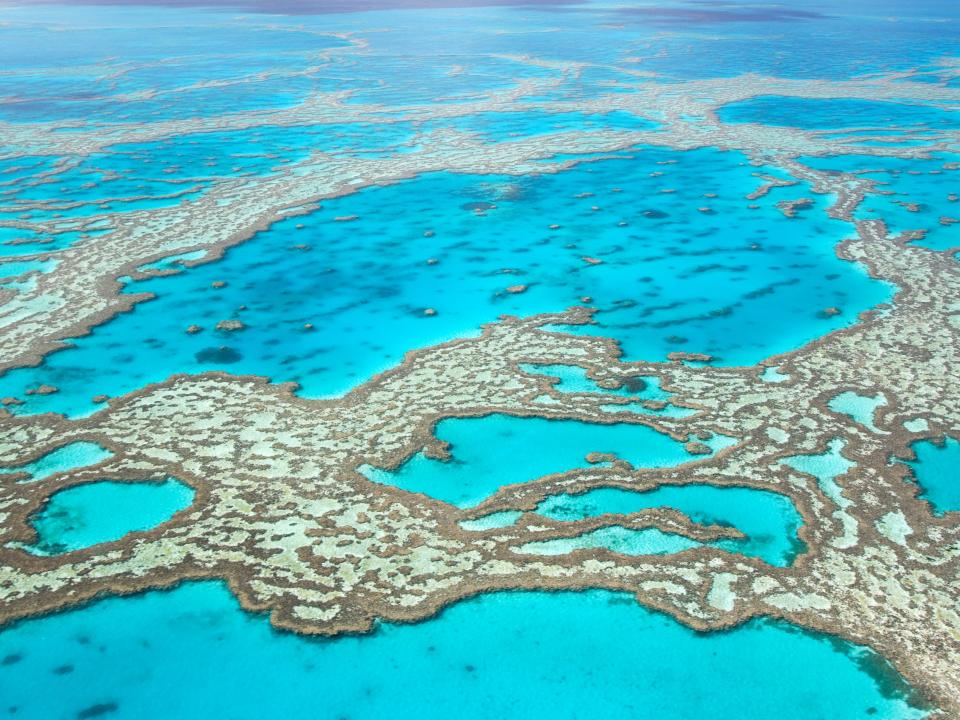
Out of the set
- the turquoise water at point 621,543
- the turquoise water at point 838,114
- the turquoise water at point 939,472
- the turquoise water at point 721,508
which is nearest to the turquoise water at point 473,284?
the turquoise water at point 939,472

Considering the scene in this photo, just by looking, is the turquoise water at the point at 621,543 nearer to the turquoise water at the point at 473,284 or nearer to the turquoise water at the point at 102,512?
the turquoise water at the point at 102,512

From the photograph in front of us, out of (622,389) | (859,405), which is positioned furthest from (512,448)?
(859,405)

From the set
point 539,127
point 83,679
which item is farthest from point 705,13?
point 83,679

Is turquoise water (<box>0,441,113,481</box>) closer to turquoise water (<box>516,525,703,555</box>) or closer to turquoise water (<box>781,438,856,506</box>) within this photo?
turquoise water (<box>516,525,703,555</box>)

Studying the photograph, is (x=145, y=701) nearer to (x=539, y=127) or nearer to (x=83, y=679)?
(x=83, y=679)

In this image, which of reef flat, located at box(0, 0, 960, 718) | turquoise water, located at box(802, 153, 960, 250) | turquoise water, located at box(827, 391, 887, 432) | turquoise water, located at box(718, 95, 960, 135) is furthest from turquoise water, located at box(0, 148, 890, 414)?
turquoise water, located at box(718, 95, 960, 135)

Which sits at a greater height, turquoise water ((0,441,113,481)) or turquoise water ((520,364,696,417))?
turquoise water ((520,364,696,417))
